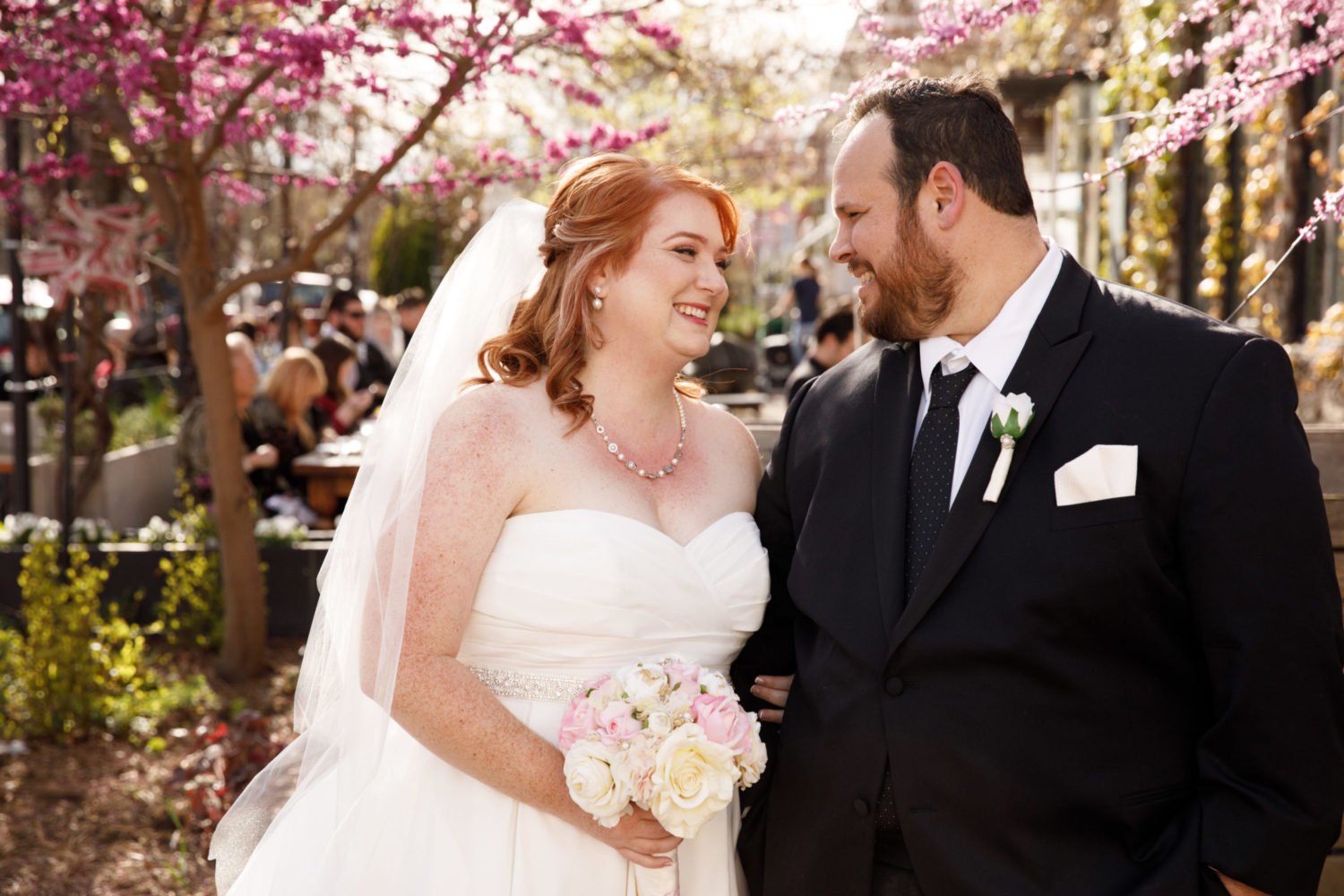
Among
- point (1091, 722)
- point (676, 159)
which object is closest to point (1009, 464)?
point (1091, 722)

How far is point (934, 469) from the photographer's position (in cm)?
259

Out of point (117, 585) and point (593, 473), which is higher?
point (593, 473)

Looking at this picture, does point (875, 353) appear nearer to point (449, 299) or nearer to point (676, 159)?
point (676, 159)

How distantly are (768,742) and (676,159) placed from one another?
4.68 ft

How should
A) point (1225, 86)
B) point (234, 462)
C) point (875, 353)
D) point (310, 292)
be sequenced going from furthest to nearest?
point (310, 292), point (234, 462), point (1225, 86), point (875, 353)

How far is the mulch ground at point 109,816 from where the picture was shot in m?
4.39

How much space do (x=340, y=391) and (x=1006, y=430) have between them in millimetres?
9066

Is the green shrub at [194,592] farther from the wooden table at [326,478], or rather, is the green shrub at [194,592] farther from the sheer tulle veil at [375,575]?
the sheer tulle veil at [375,575]

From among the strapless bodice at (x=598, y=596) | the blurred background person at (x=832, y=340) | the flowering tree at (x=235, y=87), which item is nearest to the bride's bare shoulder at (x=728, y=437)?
the strapless bodice at (x=598, y=596)

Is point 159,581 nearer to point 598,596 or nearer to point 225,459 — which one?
point 225,459

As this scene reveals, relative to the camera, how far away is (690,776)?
2.46 metres

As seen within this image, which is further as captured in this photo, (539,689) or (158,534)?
(158,534)

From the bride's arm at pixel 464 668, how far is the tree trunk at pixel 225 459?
352 centimetres

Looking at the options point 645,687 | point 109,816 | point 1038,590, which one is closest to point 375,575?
point 645,687
